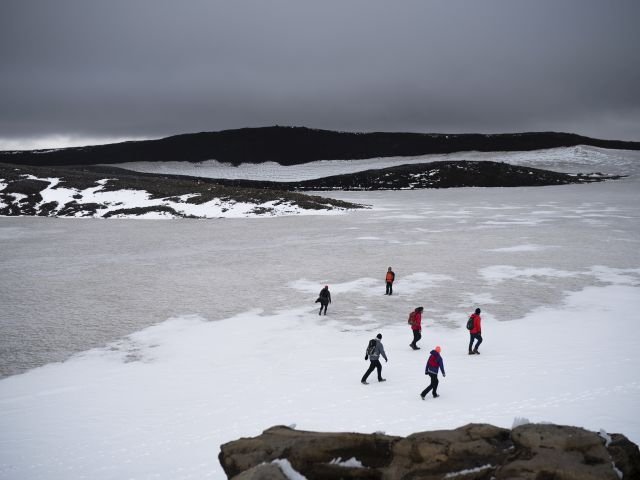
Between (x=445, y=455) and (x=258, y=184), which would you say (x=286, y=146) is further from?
(x=445, y=455)

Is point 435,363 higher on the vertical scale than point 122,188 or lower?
lower

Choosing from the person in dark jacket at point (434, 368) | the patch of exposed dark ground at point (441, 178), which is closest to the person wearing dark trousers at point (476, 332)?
the person in dark jacket at point (434, 368)

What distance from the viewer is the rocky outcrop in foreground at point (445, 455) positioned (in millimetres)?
5738

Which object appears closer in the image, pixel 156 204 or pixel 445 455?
pixel 445 455

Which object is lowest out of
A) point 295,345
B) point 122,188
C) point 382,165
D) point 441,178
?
point 295,345

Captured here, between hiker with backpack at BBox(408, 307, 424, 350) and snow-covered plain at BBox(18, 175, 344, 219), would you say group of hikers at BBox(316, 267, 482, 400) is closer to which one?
hiker with backpack at BBox(408, 307, 424, 350)

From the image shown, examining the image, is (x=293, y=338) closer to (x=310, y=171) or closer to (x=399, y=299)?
(x=399, y=299)

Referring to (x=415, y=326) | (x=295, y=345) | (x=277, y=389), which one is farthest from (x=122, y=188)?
(x=277, y=389)

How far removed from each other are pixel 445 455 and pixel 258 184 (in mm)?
108328

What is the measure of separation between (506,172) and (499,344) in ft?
344

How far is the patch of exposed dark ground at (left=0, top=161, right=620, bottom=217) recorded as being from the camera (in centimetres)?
5984

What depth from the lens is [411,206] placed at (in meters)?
65.5

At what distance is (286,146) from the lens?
555ft

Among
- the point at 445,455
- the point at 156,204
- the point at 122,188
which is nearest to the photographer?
the point at 445,455
